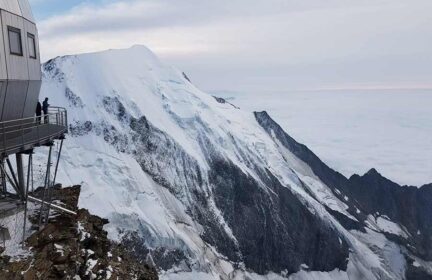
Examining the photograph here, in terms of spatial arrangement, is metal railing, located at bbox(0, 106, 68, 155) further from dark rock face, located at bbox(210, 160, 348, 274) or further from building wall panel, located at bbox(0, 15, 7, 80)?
dark rock face, located at bbox(210, 160, 348, 274)

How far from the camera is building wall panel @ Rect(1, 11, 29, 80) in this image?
21.7 metres

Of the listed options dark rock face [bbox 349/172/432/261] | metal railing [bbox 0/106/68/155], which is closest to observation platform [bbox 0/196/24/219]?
metal railing [bbox 0/106/68/155]

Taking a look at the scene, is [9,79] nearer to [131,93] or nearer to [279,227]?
[131,93]

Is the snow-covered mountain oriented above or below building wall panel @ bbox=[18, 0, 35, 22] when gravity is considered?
below

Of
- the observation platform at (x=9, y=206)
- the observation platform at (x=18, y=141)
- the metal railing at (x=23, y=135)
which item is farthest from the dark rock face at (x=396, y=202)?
the observation platform at (x=9, y=206)

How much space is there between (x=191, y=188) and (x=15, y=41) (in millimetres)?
77886

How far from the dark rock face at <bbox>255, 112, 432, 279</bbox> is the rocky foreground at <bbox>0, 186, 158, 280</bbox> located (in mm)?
129884

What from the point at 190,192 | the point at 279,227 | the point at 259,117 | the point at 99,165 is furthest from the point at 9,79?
the point at 259,117

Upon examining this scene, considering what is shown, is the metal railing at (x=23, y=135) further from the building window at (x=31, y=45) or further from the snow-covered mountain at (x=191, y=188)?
the snow-covered mountain at (x=191, y=188)

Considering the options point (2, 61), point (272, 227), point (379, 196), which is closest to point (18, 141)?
point (2, 61)

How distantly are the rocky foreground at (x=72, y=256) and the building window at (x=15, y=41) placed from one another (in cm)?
753

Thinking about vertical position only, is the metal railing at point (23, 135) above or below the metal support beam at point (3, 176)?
above

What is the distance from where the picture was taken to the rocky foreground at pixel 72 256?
1867 centimetres

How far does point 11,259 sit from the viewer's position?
18.9 metres
